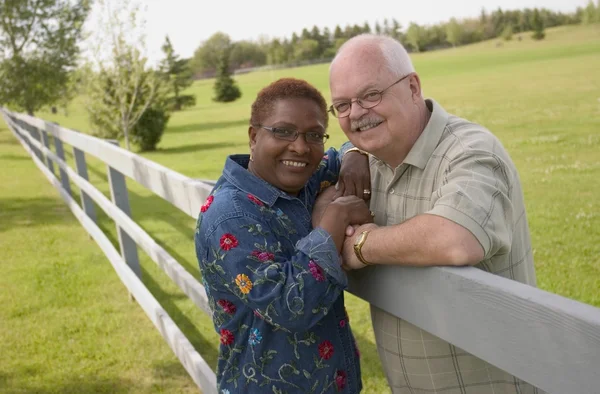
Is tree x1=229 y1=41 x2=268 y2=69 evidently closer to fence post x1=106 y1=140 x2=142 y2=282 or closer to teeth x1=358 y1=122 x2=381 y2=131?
fence post x1=106 y1=140 x2=142 y2=282

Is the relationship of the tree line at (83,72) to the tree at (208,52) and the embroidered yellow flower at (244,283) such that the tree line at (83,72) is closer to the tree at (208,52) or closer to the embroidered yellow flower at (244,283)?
the embroidered yellow flower at (244,283)

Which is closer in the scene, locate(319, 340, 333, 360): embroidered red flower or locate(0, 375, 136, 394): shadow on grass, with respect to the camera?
locate(319, 340, 333, 360): embroidered red flower

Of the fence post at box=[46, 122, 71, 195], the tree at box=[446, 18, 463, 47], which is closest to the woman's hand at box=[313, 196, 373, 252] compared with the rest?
the fence post at box=[46, 122, 71, 195]

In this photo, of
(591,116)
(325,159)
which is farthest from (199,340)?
(591,116)

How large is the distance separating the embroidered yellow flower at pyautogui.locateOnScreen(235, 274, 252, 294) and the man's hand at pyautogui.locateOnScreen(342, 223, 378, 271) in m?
0.28

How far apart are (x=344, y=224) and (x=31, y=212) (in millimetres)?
9806

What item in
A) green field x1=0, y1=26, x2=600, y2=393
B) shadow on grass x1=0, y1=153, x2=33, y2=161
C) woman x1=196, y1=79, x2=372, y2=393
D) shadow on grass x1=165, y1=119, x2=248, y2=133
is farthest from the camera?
shadow on grass x1=165, y1=119, x2=248, y2=133

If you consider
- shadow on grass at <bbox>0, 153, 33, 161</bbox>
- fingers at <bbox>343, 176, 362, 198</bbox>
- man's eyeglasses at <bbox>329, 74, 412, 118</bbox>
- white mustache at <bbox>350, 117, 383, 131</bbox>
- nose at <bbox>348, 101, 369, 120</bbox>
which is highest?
man's eyeglasses at <bbox>329, 74, 412, 118</bbox>

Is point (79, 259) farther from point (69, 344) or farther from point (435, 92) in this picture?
point (435, 92)

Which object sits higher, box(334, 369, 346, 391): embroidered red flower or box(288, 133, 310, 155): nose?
box(288, 133, 310, 155): nose

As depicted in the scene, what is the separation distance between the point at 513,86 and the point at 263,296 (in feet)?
113

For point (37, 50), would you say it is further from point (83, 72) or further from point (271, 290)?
point (271, 290)

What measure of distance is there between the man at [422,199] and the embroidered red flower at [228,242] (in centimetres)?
32

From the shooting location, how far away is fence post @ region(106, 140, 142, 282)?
5.50 meters
